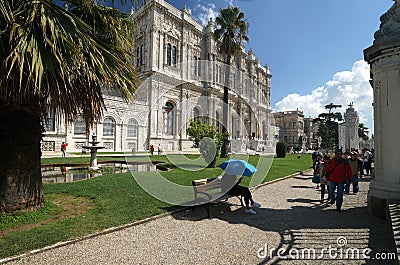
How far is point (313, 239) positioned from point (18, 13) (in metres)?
5.81

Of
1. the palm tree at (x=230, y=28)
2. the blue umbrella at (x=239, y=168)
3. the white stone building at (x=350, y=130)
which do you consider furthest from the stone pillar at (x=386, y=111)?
the white stone building at (x=350, y=130)

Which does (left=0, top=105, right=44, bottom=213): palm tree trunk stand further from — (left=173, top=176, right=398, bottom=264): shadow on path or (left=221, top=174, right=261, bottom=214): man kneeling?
(left=221, top=174, right=261, bottom=214): man kneeling

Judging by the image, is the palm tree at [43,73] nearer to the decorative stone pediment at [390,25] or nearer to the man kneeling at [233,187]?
the man kneeling at [233,187]

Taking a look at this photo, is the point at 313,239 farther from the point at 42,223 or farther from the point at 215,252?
the point at 42,223

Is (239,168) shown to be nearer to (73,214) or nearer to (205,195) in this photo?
(205,195)

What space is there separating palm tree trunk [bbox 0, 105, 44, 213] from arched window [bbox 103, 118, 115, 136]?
21077mm

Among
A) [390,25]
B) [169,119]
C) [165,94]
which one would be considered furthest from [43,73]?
[169,119]

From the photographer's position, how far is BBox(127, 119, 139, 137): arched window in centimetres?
2728

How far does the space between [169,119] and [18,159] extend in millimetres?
27617

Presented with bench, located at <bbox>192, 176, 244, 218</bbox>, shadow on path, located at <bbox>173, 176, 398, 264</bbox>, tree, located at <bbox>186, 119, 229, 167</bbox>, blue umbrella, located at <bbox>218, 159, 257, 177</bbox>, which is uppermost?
tree, located at <bbox>186, 119, 229, 167</bbox>

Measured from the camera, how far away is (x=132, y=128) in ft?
90.7

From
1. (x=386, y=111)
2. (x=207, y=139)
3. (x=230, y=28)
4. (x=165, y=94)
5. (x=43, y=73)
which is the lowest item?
(x=207, y=139)

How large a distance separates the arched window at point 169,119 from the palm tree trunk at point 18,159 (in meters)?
26.1

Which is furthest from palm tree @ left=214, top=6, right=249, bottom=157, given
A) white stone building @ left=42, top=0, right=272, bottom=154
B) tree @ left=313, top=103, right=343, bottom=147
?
tree @ left=313, top=103, right=343, bottom=147
